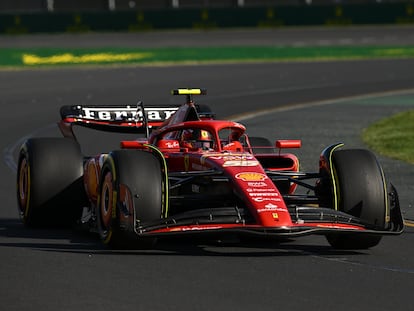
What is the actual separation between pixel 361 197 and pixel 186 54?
3472cm

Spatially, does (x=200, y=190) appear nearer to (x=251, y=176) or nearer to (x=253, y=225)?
(x=251, y=176)

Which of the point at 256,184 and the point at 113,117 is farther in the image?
the point at 113,117

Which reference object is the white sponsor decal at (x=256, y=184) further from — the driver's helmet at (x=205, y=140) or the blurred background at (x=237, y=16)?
the blurred background at (x=237, y=16)

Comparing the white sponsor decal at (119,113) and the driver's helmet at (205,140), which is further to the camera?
the white sponsor decal at (119,113)

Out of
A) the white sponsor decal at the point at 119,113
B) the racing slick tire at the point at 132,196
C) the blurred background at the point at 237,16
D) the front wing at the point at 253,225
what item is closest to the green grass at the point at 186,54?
the blurred background at the point at 237,16

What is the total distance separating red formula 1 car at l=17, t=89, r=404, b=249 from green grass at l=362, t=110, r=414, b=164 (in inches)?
263

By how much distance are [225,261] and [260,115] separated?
53.0ft

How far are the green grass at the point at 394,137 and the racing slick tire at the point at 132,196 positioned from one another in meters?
8.00

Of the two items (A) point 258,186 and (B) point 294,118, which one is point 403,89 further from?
(A) point 258,186

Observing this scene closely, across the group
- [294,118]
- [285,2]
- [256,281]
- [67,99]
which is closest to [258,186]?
[256,281]

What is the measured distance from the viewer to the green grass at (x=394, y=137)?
18.8 metres

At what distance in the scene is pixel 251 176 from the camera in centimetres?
1028

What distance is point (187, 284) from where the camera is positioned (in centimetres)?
888

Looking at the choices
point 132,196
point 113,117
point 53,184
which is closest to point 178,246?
point 132,196
